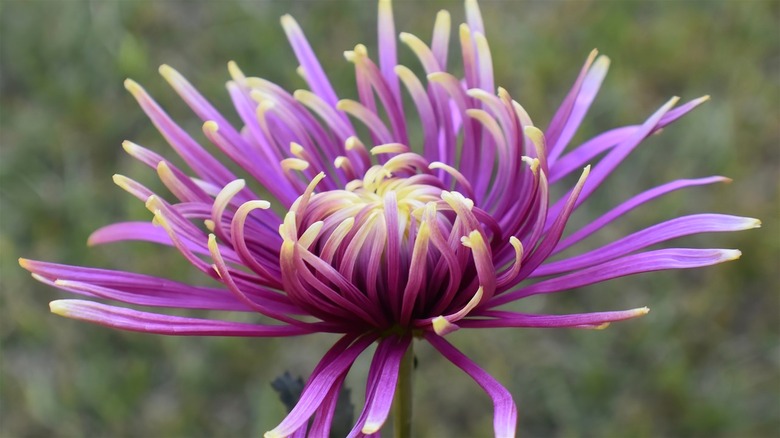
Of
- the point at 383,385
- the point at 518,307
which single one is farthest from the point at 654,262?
the point at 518,307

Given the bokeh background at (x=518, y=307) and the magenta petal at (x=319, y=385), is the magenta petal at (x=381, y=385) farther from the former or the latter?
the bokeh background at (x=518, y=307)

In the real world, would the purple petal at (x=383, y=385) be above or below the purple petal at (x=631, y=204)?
below

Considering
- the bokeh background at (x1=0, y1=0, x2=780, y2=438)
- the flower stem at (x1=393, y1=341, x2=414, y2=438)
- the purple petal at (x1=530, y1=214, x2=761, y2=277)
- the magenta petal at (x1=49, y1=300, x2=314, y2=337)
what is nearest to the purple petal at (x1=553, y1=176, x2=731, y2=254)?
the purple petal at (x1=530, y1=214, x2=761, y2=277)

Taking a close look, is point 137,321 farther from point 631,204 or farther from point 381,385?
point 631,204

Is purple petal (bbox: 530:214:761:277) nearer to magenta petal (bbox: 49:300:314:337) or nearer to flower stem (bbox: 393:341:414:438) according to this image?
flower stem (bbox: 393:341:414:438)

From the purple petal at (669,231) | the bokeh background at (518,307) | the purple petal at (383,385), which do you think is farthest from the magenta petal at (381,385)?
the bokeh background at (518,307)

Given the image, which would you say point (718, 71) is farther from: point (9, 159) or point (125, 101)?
point (9, 159)
